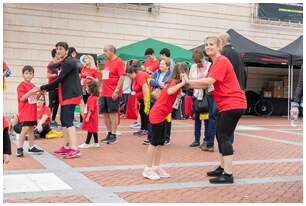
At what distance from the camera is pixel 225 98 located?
17.9 feet

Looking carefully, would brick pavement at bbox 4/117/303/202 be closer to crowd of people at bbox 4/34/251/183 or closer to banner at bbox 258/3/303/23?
crowd of people at bbox 4/34/251/183

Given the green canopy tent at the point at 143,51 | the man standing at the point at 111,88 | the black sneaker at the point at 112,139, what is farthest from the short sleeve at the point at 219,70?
the green canopy tent at the point at 143,51

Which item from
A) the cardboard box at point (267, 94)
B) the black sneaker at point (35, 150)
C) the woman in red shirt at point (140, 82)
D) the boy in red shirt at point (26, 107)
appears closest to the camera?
the boy in red shirt at point (26, 107)

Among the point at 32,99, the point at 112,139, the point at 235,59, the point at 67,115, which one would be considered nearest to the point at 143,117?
the point at 112,139

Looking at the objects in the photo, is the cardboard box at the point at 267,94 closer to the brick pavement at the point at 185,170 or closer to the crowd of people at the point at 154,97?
the brick pavement at the point at 185,170

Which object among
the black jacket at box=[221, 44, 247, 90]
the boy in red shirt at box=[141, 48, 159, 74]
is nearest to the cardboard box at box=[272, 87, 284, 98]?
the boy in red shirt at box=[141, 48, 159, 74]

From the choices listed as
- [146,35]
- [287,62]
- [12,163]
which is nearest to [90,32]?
[146,35]

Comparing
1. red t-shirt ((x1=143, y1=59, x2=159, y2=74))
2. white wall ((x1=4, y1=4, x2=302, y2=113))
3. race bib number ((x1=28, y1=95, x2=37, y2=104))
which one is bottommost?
race bib number ((x1=28, y1=95, x2=37, y2=104))

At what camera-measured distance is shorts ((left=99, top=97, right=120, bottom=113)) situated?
341 inches

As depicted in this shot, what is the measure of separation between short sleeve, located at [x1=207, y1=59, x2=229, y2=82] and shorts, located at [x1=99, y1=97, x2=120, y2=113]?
364 centimetres

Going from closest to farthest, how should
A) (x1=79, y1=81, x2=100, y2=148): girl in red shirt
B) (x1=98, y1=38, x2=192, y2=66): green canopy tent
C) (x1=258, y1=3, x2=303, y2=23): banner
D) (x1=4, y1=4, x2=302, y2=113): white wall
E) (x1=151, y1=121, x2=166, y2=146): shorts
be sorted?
1. (x1=151, y1=121, x2=166, y2=146): shorts
2. (x1=79, y1=81, x2=100, y2=148): girl in red shirt
3. (x1=98, y1=38, x2=192, y2=66): green canopy tent
4. (x1=4, y1=4, x2=302, y2=113): white wall
5. (x1=258, y1=3, x2=303, y2=23): banner

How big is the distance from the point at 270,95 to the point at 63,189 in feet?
53.4

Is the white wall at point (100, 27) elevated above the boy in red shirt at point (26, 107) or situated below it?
above

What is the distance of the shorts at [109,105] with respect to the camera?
8.66 meters
